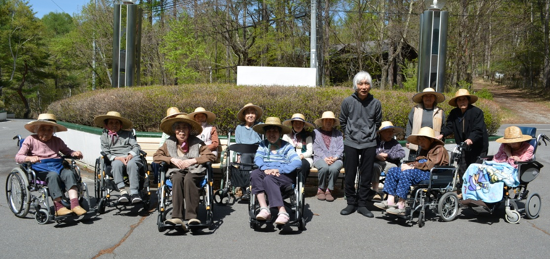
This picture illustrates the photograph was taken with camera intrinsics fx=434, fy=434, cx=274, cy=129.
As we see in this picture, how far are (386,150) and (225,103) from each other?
3.32 meters

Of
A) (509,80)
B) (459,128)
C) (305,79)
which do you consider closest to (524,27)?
(509,80)

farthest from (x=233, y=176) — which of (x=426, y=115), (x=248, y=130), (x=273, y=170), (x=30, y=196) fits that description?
(x=426, y=115)

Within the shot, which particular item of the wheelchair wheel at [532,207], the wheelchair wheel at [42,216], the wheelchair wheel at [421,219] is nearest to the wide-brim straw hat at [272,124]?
the wheelchair wheel at [421,219]

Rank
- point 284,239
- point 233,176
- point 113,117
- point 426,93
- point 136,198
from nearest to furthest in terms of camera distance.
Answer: point 284,239 < point 136,198 < point 113,117 < point 233,176 < point 426,93

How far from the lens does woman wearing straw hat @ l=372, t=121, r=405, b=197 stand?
6.60m

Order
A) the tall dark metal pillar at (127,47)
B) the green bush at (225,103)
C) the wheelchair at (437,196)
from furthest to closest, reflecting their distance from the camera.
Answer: the tall dark metal pillar at (127,47), the green bush at (225,103), the wheelchair at (437,196)

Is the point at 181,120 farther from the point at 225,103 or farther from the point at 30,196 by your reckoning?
the point at 225,103

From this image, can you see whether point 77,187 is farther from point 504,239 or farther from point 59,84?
point 59,84

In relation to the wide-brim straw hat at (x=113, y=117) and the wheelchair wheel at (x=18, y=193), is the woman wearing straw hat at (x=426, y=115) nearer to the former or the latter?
the wide-brim straw hat at (x=113, y=117)

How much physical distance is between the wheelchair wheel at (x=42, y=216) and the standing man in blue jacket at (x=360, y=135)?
375 centimetres

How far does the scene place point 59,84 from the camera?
172 ft

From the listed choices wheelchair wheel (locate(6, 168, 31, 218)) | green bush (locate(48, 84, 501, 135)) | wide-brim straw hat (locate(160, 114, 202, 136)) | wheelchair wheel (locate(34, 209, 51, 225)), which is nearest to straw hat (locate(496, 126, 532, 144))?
green bush (locate(48, 84, 501, 135))

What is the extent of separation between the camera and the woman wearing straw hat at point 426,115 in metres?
6.66

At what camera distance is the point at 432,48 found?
→ 10117 mm
